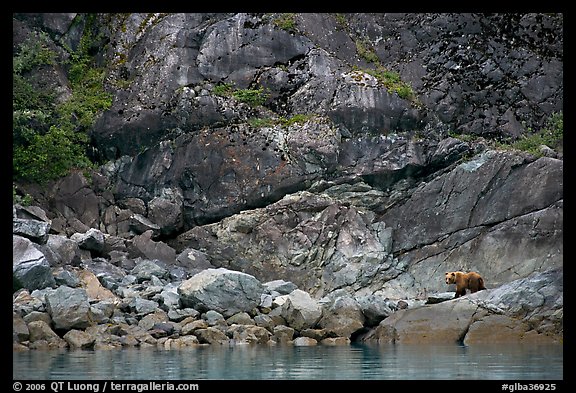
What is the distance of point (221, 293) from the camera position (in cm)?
1830

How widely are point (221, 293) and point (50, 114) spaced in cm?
1326

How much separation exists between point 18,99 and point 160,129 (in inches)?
213

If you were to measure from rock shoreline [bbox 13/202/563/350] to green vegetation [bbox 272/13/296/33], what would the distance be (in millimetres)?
12166

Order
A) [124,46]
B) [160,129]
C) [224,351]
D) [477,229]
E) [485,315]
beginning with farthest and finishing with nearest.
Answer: [124,46], [160,129], [477,229], [485,315], [224,351]

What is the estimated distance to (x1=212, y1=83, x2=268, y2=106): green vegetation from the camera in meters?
27.6

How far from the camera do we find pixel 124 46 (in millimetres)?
30344

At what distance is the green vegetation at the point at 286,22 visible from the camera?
2867 centimetres

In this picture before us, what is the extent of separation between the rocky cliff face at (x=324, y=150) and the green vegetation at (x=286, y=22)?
0.25 feet

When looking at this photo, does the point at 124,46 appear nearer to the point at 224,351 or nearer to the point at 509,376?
the point at 224,351

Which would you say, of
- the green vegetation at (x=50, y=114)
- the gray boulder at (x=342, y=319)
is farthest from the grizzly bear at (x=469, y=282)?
the green vegetation at (x=50, y=114)

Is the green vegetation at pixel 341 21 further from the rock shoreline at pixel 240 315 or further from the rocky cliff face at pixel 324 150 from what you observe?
the rock shoreline at pixel 240 315

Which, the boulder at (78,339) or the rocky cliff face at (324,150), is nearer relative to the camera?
the boulder at (78,339)

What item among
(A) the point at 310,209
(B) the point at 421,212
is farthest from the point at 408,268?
(A) the point at 310,209

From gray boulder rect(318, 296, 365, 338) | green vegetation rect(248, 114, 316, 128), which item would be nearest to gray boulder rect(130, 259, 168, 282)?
gray boulder rect(318, 296, 365, 338)
